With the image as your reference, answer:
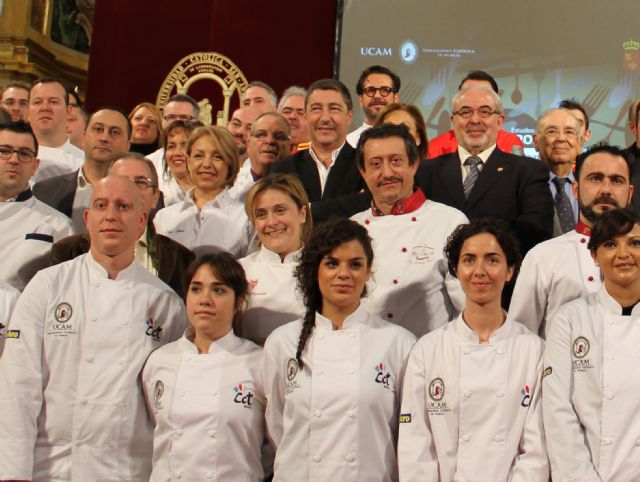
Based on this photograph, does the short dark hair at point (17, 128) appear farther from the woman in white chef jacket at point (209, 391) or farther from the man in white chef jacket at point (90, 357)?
the woman in white chef jacket at point (209, 391)

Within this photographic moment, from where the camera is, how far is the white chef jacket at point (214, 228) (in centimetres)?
434

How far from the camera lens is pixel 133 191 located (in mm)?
3684

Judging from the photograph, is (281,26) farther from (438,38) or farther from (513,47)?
(513,47)

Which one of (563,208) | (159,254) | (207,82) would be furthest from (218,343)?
(207,82)

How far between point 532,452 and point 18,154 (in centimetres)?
260

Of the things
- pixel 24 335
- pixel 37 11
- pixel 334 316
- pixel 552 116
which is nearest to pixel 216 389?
pixel 334 316

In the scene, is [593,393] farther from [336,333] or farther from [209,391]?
[209,391]

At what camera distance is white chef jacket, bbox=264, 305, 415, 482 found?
325 centimetres

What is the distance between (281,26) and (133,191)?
213 inches

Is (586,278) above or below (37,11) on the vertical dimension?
below

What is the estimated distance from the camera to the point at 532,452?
10.2ft

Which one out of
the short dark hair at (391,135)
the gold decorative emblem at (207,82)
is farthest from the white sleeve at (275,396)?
the gold decorative emblem at (207,82)

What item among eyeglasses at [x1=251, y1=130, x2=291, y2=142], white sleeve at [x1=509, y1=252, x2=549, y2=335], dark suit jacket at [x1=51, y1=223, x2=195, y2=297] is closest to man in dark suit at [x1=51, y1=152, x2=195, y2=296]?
dark suit jacket at [x1=51, y1=223, x2=195, y2=297]

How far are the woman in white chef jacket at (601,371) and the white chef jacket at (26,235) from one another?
86.0 inches
